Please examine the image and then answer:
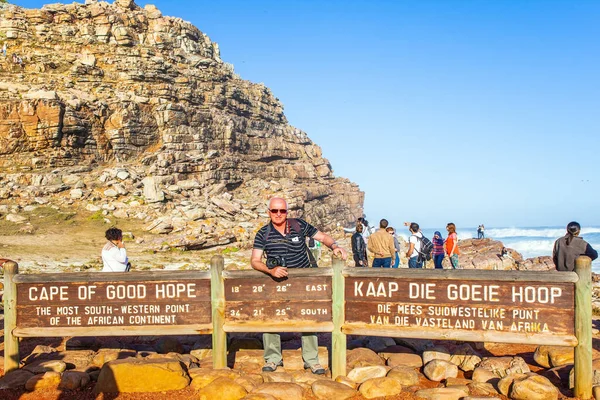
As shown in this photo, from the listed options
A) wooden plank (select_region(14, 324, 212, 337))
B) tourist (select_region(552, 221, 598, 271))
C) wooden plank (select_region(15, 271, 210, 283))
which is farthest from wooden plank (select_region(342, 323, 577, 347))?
tourist (select_region(552, 221, 598, 271))

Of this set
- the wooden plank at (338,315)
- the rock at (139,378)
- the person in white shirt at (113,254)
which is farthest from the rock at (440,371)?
the person in white shirt at (113,254)

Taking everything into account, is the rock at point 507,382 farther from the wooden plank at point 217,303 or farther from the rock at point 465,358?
the wooden plank at point 217,303

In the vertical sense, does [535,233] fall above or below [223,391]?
below

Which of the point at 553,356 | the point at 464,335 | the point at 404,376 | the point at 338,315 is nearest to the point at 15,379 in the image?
the point at 338,315

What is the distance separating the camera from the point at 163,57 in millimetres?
54406

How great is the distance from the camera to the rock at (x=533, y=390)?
585 centimetres

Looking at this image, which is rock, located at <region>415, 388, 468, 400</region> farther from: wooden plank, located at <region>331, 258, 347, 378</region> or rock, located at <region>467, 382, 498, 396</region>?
wooden plank, located at <region>331, 258, 347, 378</region>

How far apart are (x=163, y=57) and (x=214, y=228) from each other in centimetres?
3021

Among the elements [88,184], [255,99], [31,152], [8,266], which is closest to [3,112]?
[31,152]

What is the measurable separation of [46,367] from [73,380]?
864 millimetres

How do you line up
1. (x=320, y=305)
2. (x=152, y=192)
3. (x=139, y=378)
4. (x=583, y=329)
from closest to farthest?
(x=583, y=329)
(x=139, y=378)
(x=320, y=305)
(x=152, y=192)

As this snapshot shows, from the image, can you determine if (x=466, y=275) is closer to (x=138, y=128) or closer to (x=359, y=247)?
(x=359, y=247)

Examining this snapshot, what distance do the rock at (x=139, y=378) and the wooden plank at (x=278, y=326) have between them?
34.5 inches

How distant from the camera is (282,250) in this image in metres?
7.03
